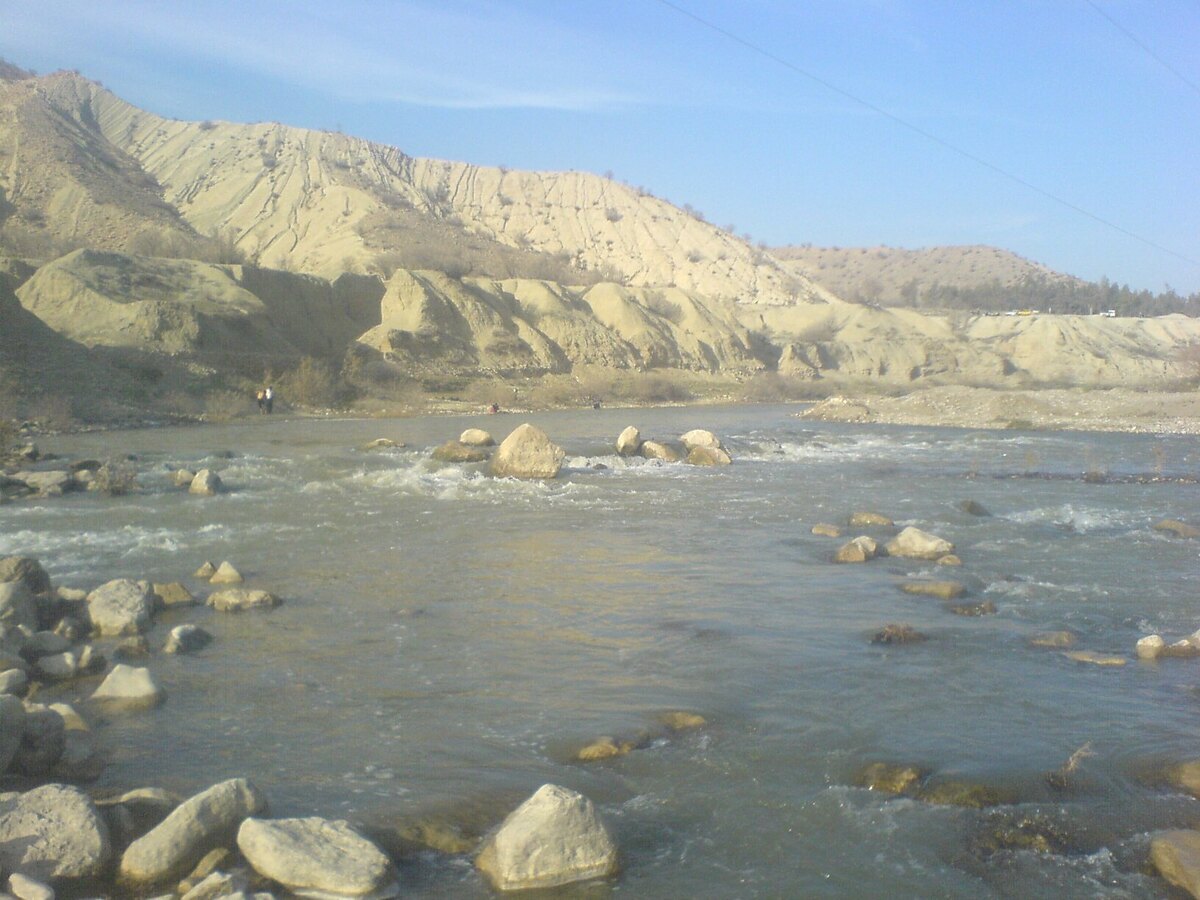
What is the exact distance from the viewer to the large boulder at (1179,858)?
5090 millimetres

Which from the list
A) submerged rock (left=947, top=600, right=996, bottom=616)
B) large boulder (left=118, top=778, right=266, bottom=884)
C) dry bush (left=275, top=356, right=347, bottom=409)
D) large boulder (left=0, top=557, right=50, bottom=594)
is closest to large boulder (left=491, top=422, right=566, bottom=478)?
large boulder (left=0, top=557, right=50, bottom=594)

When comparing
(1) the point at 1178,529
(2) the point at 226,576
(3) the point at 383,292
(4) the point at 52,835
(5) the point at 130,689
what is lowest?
(2) the point at 226,576

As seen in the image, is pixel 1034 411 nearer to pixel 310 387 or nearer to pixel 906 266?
pixel 310 387

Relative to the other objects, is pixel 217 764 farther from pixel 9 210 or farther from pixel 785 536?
pixel 9 210

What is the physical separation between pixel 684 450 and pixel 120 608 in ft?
58.5

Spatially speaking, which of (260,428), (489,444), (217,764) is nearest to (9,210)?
(260,428)

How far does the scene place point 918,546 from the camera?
534 inches

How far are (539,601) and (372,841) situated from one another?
607 cm

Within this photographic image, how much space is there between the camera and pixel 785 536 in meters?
15.3

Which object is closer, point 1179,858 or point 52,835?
point 52,835

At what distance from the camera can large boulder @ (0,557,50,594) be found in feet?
33.0

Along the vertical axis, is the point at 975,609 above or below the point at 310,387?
above

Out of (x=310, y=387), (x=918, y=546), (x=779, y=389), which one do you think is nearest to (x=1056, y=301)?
(x=779, y=389)

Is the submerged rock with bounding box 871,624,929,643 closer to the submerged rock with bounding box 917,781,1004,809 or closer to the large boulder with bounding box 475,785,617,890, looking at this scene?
the submerged rock with bounding box 917,781,1004,809
